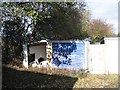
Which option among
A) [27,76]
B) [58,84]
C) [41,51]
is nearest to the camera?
[58,84]

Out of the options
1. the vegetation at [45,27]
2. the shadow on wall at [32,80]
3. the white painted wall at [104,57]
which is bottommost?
the shadow on wall at [32,80]

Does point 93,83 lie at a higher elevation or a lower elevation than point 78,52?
lower

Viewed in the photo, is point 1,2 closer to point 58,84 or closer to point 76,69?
point 58,84

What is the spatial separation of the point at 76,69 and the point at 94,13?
3.54 meters

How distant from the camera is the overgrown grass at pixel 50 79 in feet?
33.0

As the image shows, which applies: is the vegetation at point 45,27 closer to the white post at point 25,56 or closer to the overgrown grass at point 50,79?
the white post at point 25,56

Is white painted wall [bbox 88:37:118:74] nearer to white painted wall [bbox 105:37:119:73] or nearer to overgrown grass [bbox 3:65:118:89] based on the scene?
white painted wall [bbox 105:37:119:73]

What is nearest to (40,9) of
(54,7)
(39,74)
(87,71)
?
(54,7)

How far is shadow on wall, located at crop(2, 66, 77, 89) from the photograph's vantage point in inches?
393

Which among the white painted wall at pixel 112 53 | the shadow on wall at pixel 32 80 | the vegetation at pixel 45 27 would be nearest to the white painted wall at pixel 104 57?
the white painted wall at pixel 112 53

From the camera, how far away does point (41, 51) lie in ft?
48.1

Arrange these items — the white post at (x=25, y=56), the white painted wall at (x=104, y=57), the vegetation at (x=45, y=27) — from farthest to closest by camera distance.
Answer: the white post at (x=25, y=56) < the white painted wall at (x=104, y=57) < the vegetation at (x=45, y=27)

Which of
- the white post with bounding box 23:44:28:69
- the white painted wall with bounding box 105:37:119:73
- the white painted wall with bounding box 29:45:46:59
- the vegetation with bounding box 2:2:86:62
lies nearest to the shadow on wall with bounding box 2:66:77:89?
the white post with bounding box 23:44:28:69

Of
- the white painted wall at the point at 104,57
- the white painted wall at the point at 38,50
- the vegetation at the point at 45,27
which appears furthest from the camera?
the white painted wall at the point at 38,50
